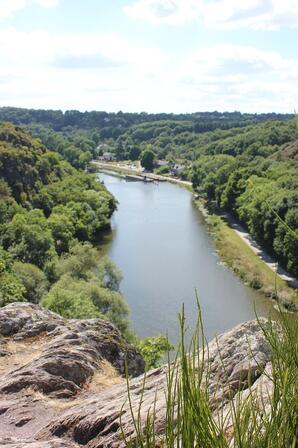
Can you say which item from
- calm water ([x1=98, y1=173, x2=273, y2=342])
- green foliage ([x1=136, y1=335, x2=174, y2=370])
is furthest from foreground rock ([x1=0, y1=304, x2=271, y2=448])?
calm water ([x1=98, y1=173, x2=273, y2=342])

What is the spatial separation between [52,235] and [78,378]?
115 ft

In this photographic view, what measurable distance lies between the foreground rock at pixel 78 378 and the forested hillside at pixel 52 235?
10004 millimetres

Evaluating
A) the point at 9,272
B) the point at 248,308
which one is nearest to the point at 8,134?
the point at 9,272

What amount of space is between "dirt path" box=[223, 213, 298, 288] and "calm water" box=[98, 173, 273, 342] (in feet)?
10.8

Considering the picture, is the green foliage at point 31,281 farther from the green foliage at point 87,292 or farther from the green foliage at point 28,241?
the green foliage at point 28,241

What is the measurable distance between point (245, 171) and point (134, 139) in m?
115

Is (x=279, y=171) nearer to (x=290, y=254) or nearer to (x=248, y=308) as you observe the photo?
(x=290, y=254)

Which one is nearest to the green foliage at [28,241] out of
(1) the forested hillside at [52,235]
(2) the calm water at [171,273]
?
(1) the forested hillside at [52,235]

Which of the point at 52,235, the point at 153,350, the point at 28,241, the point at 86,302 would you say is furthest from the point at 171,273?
the point at 153,350

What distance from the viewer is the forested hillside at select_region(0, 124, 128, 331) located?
89.0ft

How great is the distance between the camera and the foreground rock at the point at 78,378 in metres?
7.88

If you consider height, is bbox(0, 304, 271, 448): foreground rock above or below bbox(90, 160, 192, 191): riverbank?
above

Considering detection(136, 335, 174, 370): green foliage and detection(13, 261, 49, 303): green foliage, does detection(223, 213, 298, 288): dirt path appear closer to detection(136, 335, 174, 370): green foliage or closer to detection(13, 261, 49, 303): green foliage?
detection(136, 335, 174, 370): green foliage

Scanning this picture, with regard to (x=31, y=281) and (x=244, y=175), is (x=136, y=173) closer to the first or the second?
(x=244, y=175)
